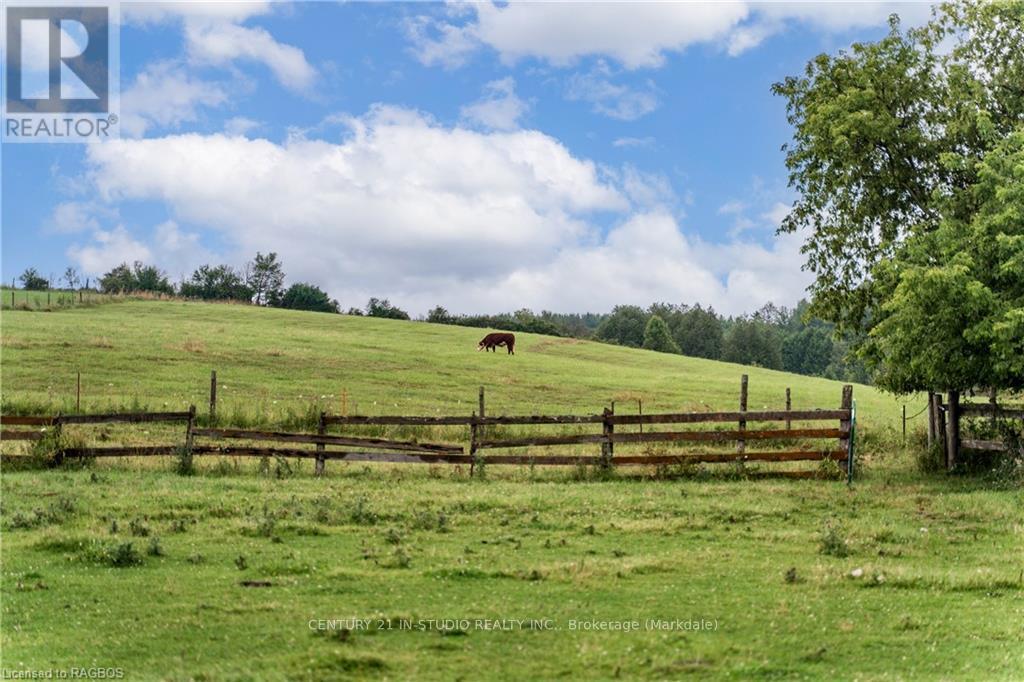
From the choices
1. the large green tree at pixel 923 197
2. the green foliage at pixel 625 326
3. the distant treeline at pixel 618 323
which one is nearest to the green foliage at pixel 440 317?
the distant treeline at pixel 618 323

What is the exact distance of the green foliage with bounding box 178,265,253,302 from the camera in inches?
5089

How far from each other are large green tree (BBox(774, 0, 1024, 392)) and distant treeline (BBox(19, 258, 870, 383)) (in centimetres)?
7638

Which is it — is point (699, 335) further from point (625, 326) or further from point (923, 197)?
point (923, 197)

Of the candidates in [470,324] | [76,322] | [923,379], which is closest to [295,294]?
[470,324]

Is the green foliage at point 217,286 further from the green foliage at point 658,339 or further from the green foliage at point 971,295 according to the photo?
the green foliage at point 971,295

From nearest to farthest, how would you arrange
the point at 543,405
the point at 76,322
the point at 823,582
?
the point at 823,582, the point at 543,405, the point at 76,322

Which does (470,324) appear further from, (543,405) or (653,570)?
(653,570)

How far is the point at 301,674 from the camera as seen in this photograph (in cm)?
686

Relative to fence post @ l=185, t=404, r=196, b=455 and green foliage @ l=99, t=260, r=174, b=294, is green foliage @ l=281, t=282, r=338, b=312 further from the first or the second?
fence post @ l=185, t=404, r=196, b=455

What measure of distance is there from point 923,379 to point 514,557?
558 inches

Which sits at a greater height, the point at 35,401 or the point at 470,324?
the point at 470,324

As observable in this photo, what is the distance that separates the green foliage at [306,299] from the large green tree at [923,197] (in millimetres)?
108856

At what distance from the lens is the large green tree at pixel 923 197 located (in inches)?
763

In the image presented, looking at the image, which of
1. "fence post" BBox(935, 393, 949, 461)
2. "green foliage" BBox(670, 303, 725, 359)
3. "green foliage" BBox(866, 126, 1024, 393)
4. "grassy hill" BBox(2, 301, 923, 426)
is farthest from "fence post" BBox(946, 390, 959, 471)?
"green foliage" BBox(670, 303, 725, 359)
